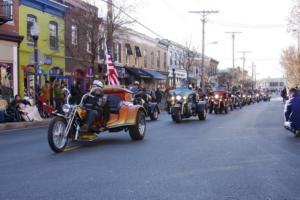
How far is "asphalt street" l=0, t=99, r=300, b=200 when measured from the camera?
5.96 meters

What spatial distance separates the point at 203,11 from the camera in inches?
1845

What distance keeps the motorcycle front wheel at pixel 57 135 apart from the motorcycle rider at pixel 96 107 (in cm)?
65

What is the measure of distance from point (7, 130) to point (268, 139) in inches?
359

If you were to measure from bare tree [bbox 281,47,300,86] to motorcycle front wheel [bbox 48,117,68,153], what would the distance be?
153ft

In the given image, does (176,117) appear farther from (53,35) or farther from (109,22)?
(53,35)

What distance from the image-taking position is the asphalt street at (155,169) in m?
5.96

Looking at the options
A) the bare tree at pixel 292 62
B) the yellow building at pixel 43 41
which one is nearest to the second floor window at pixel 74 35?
the yellow building at pixel 43 41

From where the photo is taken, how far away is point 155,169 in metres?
7.54

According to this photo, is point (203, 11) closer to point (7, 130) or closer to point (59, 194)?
point (7, 130)

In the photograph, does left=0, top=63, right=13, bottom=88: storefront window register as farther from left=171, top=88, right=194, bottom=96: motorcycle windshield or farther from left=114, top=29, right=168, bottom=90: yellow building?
left=114, top=29, right=168, bottom=90: yellow building

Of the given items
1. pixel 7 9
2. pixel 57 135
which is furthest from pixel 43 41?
pixel 57 135

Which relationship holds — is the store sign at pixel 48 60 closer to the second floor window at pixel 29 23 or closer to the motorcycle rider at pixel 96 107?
the second floor window at pixel 29 23

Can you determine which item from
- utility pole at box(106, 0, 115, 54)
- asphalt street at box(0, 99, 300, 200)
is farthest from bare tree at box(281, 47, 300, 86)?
asphalt street at box(0, 99, 300, 200)

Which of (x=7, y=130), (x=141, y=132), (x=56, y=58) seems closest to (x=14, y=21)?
(x=56, y=58)
